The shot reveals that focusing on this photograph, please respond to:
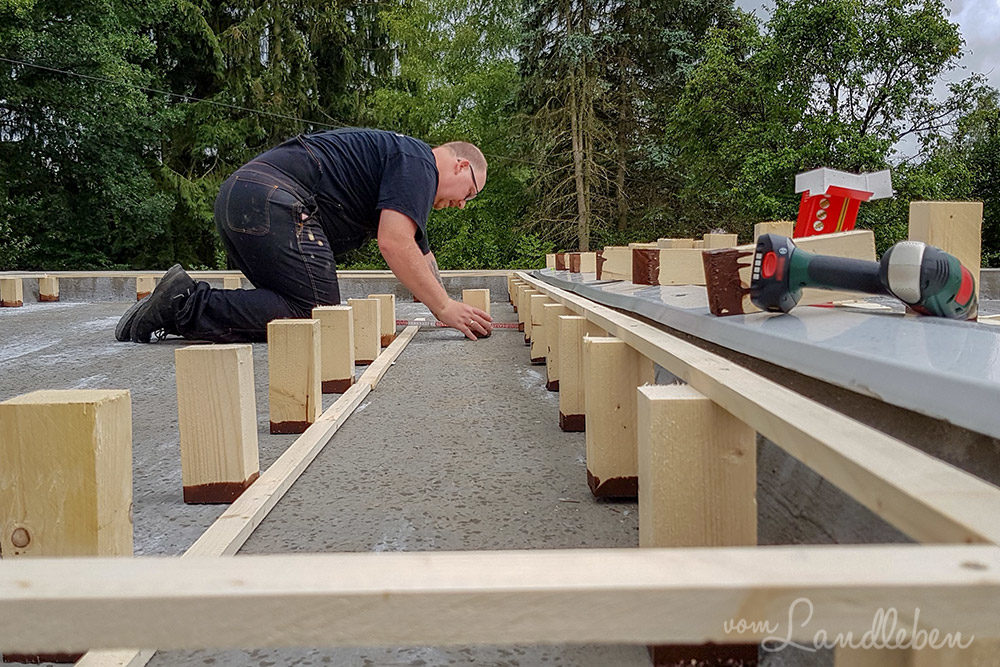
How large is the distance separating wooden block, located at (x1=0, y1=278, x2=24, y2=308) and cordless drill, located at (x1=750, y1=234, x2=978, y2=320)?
6.40 m

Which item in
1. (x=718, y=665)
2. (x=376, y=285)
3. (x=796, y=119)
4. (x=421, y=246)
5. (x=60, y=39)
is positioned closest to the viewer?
(x=718, y=665)

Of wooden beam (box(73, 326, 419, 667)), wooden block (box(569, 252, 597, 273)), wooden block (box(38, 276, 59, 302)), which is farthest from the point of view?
wooden block (box(38, 276, 59, 302))

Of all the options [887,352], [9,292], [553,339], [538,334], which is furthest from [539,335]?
[9,292]

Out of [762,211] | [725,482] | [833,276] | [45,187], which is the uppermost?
[45,187]

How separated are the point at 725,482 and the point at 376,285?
20.6ft

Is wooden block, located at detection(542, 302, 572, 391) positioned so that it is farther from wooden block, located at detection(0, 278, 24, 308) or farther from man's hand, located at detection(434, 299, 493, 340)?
wooden block, located at detection(0, 278, 24, 308)

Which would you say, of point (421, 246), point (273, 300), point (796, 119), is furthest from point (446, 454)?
point (796, 119)

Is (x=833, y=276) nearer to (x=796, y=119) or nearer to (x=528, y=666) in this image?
(x=528, y=666)

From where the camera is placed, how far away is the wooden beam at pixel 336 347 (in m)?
2.43

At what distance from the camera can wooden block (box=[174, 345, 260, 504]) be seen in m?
1.40

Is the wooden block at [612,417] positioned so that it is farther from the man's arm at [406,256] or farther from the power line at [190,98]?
the power line at [190,98]

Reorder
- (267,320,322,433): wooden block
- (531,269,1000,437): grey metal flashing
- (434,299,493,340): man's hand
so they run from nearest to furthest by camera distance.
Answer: (531,269,1000,437): grey metal flashing → (267,320,322,433): wooden block → (434,299,493,340): man's hand

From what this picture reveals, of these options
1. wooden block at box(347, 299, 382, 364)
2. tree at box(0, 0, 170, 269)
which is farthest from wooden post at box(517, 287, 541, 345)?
tree at box(0, 0, 170, 269)

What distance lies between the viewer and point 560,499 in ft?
4.81
